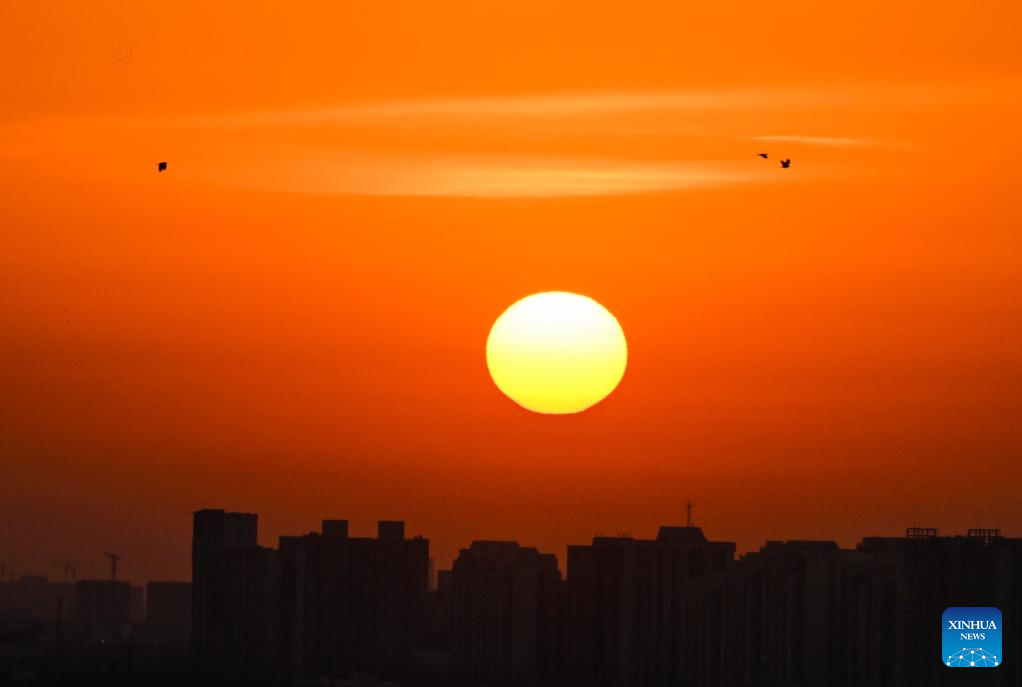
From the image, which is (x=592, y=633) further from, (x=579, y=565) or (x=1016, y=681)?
(x=1016, y=681)

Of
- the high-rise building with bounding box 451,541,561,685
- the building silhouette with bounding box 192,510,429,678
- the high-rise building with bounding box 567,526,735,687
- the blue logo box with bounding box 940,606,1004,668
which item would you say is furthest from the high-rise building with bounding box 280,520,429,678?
the blue logo box with bounding box 940,606,1004,668

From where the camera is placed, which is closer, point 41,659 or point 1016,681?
point 1016,681

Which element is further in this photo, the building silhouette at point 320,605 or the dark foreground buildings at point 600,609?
the building silhouette at point 320,605

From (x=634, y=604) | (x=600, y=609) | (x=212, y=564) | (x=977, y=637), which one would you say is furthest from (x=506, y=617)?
(x=977, y=637)

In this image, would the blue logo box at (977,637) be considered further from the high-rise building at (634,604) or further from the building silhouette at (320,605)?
the building silhouette at (320,605)

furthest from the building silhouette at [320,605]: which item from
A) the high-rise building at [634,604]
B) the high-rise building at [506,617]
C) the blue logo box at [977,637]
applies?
the blue logo box at [977,637]

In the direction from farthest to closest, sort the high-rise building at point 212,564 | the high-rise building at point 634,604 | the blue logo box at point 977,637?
the high-rise building at point 212,564
the high-rise building at point 634,604
the blue logo box at point 977,637

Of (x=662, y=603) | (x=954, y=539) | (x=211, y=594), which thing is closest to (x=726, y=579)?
(x=662, y=603)

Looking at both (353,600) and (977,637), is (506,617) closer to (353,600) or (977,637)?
(353,600)
